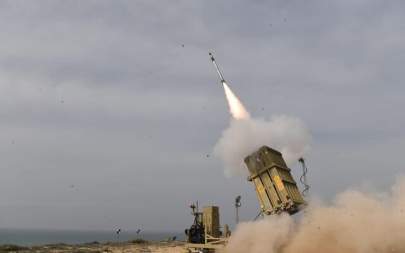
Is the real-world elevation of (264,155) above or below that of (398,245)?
above

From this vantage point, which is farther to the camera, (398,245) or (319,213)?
(319,213)

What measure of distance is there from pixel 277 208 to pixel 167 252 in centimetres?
1827

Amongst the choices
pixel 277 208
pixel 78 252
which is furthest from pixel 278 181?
pixel 78 252

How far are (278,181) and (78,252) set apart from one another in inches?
913

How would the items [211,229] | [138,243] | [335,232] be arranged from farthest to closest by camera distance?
[138,243] → [211,229] → [335,232]

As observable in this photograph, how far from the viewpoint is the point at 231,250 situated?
970 inches

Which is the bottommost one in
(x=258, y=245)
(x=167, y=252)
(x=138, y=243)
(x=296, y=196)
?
(x=258, y=245)

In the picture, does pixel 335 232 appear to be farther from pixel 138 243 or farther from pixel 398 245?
pixel 138 243

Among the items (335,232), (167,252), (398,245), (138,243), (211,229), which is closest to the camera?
(398,245)

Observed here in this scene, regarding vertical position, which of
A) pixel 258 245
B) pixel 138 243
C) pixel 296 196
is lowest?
pixel 258 245

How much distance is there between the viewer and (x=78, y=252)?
1614 inches

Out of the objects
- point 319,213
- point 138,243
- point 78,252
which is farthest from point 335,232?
point 138,243

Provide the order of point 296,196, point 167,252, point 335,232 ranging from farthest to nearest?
point 167,252
point 296,196
point 335,232

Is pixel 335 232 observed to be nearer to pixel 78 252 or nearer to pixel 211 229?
pixel 211 229
